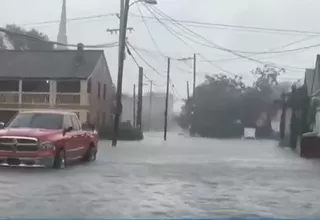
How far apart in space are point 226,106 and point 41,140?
254 feet

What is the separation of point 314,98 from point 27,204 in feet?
111

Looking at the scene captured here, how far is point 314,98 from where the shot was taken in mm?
42156

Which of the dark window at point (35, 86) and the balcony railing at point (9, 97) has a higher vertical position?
the dark window at point (35, 86)

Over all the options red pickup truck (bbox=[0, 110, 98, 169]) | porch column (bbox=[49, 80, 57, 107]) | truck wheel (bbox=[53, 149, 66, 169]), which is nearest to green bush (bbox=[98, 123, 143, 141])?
porch column (bbox=[49, 80, 57, 107])

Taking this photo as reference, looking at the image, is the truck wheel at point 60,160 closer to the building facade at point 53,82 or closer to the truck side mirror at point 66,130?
the truck side mirror at point 66,130

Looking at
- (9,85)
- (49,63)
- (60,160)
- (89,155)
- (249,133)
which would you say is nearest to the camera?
(60,160)

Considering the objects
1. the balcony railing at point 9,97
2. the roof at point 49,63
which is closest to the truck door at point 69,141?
the roof at point 49,63

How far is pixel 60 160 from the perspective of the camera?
1775cm

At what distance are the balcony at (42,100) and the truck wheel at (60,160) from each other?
39928 mm

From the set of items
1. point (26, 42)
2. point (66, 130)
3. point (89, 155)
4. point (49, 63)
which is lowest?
point (89, 155)

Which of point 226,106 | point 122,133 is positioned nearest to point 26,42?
point 226,106

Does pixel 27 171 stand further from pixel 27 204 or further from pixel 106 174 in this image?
pixel 27 204

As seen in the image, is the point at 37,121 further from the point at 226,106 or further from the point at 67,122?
the point at 226,106

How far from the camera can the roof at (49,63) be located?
59.0 m
